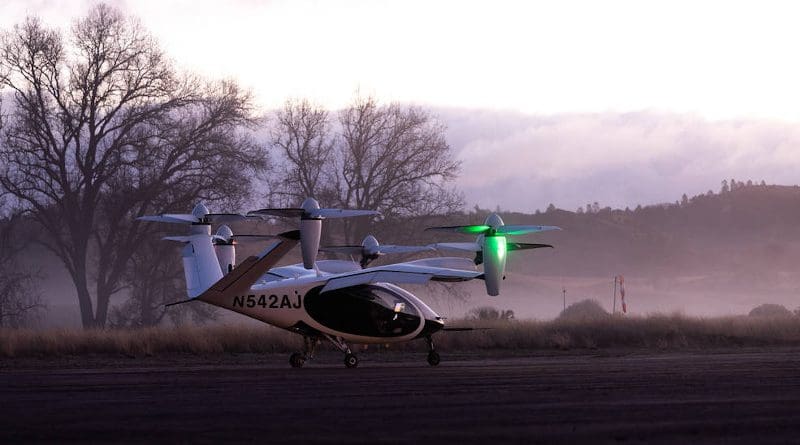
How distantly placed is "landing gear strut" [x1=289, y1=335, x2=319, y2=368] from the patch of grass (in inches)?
335

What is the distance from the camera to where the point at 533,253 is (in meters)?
188

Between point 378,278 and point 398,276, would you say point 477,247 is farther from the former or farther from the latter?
point 378,278

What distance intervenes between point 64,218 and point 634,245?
14455cm

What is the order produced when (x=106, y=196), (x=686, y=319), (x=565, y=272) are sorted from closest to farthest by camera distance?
(x=686, y=319) → (x=106, y=196) → (x=565, y=272)

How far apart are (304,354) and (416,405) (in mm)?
13260

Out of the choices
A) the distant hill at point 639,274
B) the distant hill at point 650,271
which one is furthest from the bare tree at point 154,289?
the distant hill at point 650,271

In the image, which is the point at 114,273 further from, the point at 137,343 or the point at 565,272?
the point at 565,272

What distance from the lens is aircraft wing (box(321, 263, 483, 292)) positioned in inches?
1175

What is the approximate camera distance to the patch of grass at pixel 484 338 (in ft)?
127

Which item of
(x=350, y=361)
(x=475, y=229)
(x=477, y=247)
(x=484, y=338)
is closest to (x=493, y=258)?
(x=475, y=229)

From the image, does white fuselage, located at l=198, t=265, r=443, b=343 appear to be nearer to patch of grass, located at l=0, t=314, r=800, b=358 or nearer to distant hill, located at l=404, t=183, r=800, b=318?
patch of grass, located at l=0, t=314, r=800, b=358

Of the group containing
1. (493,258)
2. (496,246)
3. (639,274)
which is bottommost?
(493,258)

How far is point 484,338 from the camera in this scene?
41406 millimetres

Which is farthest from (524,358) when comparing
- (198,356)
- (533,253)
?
(533,253)
